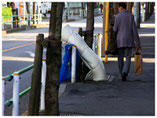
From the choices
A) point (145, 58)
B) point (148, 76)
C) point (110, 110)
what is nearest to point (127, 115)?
point (110, 110)

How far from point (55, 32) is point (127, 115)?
5.60 feet

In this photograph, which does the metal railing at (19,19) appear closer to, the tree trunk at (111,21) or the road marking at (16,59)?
the road marking at (16,59)

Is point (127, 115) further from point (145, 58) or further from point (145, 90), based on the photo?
point (145, 58)

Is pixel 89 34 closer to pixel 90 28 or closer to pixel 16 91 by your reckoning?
pixel 90 28

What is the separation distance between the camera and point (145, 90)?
9.31 meters

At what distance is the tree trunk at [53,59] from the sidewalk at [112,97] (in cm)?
60

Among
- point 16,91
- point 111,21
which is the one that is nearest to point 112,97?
point 16,91

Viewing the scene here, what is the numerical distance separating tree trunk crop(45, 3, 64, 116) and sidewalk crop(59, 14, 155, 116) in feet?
1.97

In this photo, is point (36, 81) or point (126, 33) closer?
point (36, 81)

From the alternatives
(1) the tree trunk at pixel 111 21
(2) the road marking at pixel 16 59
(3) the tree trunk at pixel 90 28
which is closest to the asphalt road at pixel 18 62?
(2) the road marking at pixel 16 59

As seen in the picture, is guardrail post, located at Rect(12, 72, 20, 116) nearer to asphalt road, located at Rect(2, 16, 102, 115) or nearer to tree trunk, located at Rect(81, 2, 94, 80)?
asphalt road, located at Rect(2, 16, 102, 115)

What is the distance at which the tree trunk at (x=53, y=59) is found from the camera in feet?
20.9

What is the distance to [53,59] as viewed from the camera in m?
6.38

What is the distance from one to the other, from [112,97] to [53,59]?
2.48 meters
